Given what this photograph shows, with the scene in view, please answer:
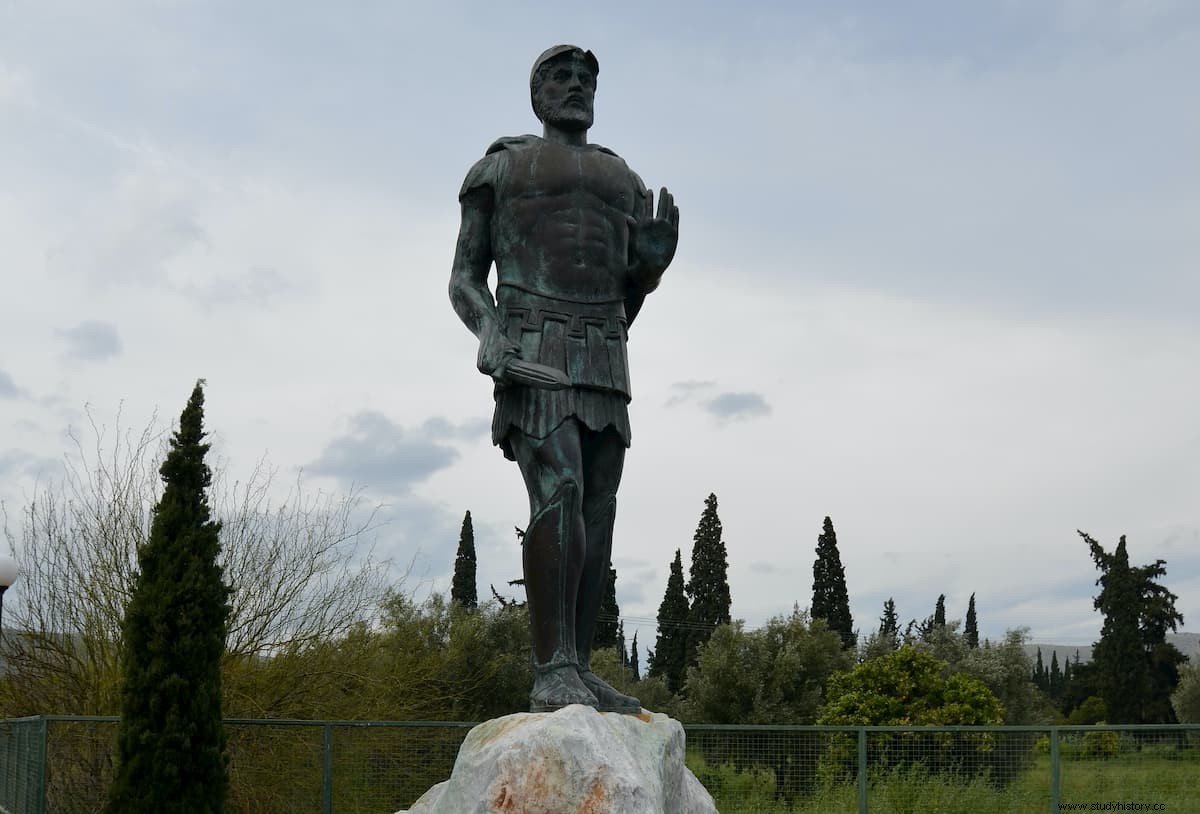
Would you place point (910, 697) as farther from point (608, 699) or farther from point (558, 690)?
point (558, 690)

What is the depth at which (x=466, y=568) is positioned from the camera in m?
34.5

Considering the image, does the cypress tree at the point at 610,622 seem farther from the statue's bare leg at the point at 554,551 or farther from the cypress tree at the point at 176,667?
the statue's bare leg at the point at 554,551

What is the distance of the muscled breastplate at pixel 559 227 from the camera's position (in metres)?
5.84

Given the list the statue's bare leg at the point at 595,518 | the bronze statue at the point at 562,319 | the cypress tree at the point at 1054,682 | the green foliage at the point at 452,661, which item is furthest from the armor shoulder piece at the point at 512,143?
the cypress tree at the point at 1054,682

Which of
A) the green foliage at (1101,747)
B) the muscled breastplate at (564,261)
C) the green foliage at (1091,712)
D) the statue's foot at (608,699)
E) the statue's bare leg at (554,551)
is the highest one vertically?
the muscled breastplate at (564,261)

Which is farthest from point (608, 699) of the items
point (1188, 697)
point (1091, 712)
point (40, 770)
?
point (1091, 712)

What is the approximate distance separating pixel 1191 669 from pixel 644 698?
16.7m

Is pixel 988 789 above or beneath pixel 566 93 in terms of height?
beneath

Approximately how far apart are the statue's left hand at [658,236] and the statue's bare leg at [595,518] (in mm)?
827

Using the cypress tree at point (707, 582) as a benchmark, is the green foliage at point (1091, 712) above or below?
below

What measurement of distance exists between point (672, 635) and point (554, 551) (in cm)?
2898

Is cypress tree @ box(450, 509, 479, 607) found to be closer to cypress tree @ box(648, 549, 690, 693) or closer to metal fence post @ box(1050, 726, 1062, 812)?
cypress tree @ box(648, 549, 690, 693)

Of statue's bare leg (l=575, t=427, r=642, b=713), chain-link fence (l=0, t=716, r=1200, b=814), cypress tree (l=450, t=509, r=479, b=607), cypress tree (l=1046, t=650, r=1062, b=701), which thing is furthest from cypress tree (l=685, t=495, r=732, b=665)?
cypress tree (l=1046, t=650, r=1062, b=701)

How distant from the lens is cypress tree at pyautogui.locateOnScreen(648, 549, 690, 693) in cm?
3359
